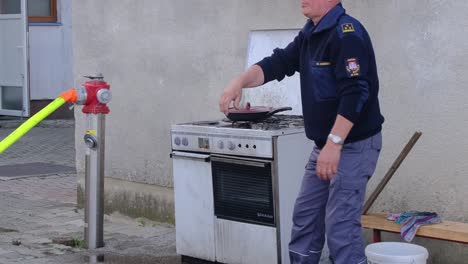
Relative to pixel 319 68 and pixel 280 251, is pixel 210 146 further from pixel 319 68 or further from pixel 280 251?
pixel 319 68

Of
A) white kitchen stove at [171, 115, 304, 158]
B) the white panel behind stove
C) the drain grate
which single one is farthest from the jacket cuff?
the drain grate

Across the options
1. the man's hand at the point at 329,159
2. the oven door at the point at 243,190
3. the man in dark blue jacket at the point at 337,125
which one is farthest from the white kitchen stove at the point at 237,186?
the man's hand at the point at 329,159

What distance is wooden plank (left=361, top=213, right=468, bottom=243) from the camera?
548 centimetres

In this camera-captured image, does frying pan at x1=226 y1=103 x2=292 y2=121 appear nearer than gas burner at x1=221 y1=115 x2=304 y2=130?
No

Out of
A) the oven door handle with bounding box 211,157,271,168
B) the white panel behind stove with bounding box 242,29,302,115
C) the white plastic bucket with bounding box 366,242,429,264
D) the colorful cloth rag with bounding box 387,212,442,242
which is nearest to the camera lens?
the white plastic bucket with bounding box 366,242,429,264

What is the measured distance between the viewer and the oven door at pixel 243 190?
5855 mm

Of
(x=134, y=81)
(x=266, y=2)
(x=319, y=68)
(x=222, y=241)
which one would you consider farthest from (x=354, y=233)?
(x=134, y=81)

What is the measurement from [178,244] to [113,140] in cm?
208

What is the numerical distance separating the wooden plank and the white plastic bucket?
0.25m

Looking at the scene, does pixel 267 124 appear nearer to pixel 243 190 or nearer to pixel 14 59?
pixel 243 190

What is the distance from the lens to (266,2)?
6.99 m

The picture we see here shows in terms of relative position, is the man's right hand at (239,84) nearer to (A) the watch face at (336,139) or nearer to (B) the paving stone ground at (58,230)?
(A) the watch face at (336,139)

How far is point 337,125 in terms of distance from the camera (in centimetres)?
475

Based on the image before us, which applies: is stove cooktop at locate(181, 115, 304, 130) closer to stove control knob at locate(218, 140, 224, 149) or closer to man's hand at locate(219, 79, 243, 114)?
stove control knob at locate(218, 140, 224, 149)
